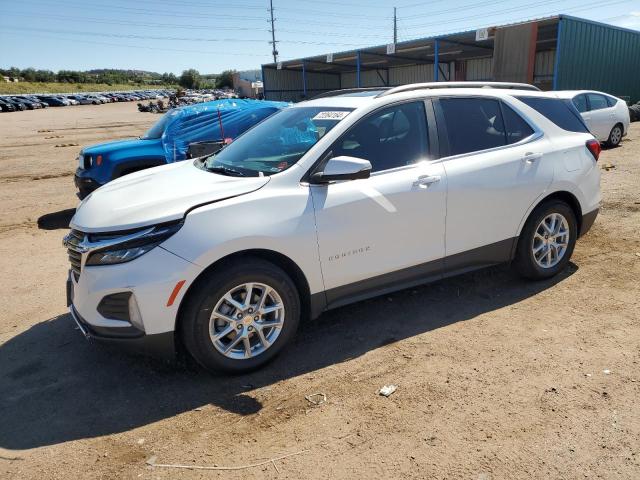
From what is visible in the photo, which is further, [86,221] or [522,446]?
[86,221]

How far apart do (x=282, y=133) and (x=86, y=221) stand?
66.3 inches

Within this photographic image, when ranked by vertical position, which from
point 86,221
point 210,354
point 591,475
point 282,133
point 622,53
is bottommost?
point 591,475

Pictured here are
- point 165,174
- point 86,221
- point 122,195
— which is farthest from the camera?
→ point 165,174

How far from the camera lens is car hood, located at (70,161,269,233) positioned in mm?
3025

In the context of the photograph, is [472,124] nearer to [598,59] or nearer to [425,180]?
[425,180]

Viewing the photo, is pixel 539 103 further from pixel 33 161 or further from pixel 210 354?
pixel 33 161

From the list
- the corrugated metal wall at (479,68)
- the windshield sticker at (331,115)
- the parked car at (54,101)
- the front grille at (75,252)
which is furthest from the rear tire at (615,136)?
the parked car at (54,101)

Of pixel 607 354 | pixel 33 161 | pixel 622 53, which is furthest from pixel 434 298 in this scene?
pixel 622 53

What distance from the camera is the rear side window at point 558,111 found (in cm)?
451

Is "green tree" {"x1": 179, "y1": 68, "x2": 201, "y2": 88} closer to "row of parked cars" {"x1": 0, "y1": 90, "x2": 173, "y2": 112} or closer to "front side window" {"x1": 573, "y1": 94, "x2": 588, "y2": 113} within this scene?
"row of parked cars" {"x1": 0, "y1": 90, "x2": 173, "y2": 112}

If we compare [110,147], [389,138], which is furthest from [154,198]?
[110,147]

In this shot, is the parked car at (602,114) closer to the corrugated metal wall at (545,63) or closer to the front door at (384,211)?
the front door at (384,211)

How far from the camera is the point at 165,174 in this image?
3.96 meters

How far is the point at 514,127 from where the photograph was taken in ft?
14.1
